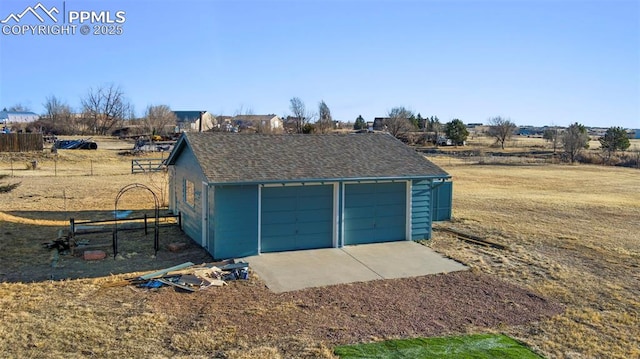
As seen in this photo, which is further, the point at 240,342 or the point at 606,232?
the point at 606,232

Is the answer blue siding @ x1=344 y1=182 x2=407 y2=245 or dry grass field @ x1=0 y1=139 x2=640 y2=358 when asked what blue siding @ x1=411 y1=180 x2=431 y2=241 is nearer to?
blue siding @ x1=344 y1=182 x2=407 y2=245

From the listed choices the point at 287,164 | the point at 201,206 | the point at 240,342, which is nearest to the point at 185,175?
the point at 201,206

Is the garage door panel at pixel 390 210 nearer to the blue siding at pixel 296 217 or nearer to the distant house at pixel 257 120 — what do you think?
the blue siding at pixel 296 217

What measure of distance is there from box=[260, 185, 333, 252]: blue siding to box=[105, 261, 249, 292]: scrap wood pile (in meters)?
1.84

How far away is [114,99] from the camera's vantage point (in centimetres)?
9594

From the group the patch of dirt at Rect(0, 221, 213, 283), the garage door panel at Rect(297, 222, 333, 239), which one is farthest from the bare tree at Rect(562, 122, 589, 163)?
the patch of dirt at Rect(0, 221, 213, 283)

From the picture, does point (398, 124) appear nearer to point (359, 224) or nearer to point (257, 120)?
point (257, 120)

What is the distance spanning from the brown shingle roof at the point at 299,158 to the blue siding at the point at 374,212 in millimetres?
557

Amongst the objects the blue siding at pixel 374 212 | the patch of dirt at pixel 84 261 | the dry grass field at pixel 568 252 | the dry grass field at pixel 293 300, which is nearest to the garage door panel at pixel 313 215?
the blue siding at pixel 374 212

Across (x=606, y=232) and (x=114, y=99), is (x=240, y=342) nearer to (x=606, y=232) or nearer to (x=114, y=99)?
(x=606, y=232)

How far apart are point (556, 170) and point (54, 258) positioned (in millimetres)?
39877

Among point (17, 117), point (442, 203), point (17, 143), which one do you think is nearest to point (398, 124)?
point (17, 143)

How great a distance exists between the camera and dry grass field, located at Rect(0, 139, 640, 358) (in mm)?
7977

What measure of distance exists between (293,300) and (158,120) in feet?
286
